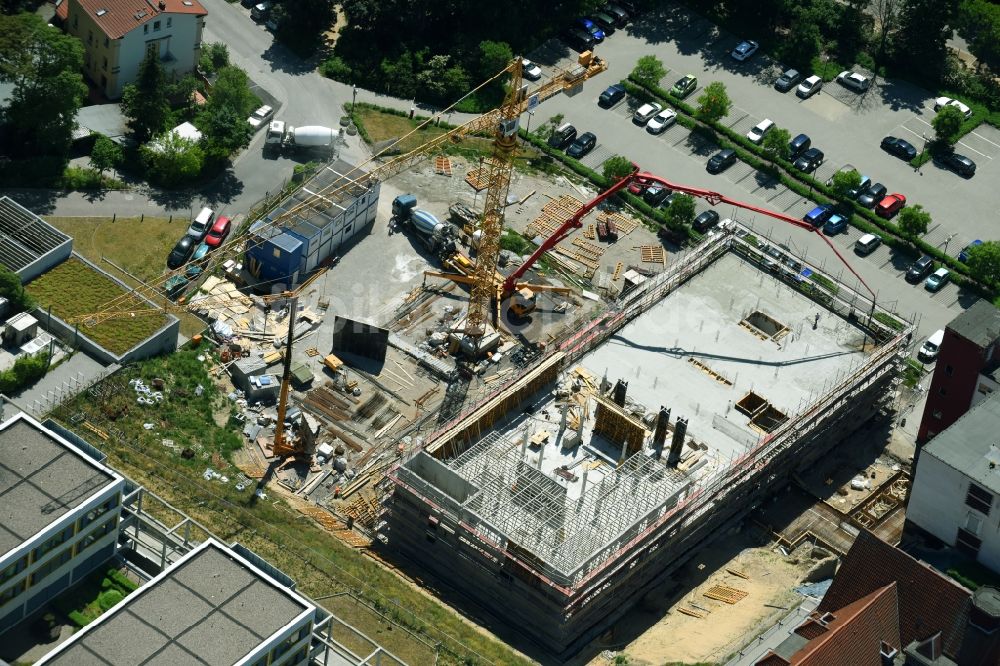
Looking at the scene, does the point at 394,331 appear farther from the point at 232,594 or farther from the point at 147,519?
the point at 232,594

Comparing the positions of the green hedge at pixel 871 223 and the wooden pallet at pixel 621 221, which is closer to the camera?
the green hedge at pixel 871 223

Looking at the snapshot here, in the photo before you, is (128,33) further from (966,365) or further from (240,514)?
(966,365)

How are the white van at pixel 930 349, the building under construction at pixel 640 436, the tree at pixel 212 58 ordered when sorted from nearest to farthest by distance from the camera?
1. the building under construction at pixel 640 436
2. the white van at pixel 930 349
3. the tree at pixel 212 58

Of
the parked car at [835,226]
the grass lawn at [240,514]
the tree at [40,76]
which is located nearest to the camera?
the grass lawn at [240,514]

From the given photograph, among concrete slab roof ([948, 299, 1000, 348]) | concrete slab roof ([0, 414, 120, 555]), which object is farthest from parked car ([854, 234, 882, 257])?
concrete slab roof ([0, 414, 120, 555])

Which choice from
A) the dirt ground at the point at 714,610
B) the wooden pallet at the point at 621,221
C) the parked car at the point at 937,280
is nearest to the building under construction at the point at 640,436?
the dirt ground at the point at 714,610

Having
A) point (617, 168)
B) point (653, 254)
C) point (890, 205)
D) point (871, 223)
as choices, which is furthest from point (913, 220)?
point (617, 168)

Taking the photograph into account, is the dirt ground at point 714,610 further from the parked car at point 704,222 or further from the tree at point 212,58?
the tree at point 212,58

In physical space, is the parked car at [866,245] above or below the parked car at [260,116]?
above
